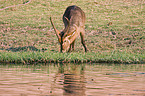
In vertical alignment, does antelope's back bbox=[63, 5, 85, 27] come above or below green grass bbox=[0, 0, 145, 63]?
above

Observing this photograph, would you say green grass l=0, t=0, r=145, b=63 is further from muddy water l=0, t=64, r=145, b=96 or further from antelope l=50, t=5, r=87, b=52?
muddy water l=0, t=64, r=145, b=96

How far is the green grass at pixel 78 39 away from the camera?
1407cm

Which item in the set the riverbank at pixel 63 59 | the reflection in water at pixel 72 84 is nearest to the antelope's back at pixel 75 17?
the riverbank at pixel 63 59

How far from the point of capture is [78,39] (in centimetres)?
2291

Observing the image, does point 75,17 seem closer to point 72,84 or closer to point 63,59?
point 63,59

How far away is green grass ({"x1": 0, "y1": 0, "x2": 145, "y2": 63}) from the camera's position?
14.1m

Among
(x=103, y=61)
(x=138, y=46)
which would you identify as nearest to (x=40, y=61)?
(x=103, y=61)

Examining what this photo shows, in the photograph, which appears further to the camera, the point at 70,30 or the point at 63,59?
the point at 70,30

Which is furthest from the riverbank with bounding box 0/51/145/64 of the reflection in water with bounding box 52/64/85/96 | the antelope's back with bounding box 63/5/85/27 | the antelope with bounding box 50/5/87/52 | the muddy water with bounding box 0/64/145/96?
the muddy water with bounding box 0/64/145/96

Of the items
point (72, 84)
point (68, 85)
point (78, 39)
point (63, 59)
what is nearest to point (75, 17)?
point (63, 59)

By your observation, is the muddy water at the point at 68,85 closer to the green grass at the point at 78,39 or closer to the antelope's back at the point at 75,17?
the green grass at the point at 78,39

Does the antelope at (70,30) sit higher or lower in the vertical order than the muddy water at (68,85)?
higher

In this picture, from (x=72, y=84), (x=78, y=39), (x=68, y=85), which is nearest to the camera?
(x=68, y=85)

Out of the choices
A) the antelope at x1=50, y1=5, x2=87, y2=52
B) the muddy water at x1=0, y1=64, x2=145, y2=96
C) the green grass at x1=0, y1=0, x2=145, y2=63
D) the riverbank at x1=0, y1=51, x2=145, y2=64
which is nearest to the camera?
the muddy water at x1=0, y1=64, x2=145, y2=96
